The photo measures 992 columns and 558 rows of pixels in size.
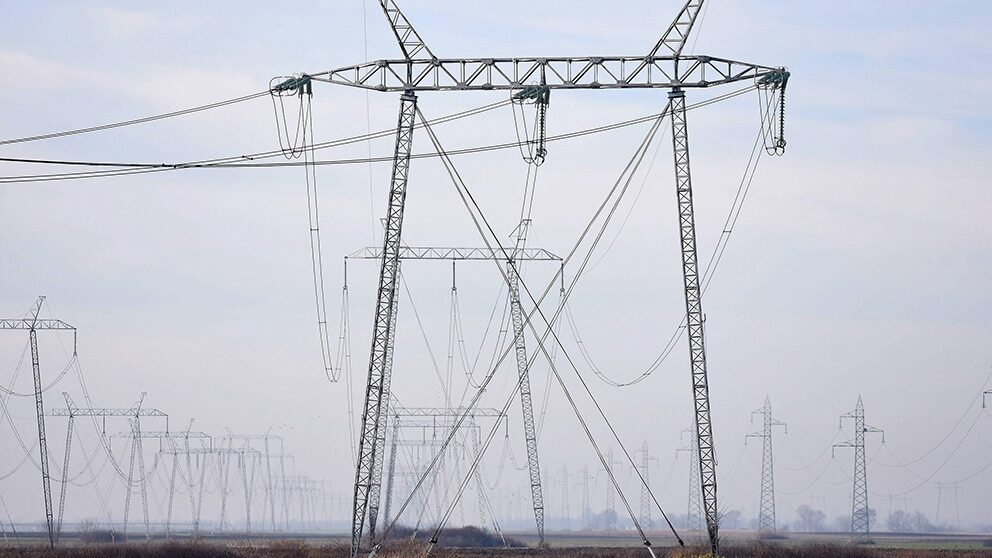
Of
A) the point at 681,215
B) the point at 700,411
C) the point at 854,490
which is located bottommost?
the point at 854,490

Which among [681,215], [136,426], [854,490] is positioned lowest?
[854,490]

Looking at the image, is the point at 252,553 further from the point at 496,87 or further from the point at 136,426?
the point at 136,426

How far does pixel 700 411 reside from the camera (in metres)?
57.9

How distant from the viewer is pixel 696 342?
58.2 metres

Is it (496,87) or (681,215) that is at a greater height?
(496,87)

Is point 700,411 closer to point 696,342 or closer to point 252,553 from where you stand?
point 696,342

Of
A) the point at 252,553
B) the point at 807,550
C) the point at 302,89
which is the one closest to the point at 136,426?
the point at 252,553

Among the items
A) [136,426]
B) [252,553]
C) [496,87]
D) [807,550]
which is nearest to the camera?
[496,87]

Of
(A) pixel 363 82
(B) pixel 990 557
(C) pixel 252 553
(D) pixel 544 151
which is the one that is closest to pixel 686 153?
(D) pixel 544 151

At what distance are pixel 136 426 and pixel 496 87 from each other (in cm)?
10842

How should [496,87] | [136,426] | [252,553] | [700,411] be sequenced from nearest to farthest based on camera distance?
[496,87] → [700,411] → [252,553] → [136,426]

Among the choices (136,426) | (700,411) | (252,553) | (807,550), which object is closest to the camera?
(700,411)

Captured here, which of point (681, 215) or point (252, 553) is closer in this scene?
point (681, 215)

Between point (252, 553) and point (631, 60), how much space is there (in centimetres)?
4474
